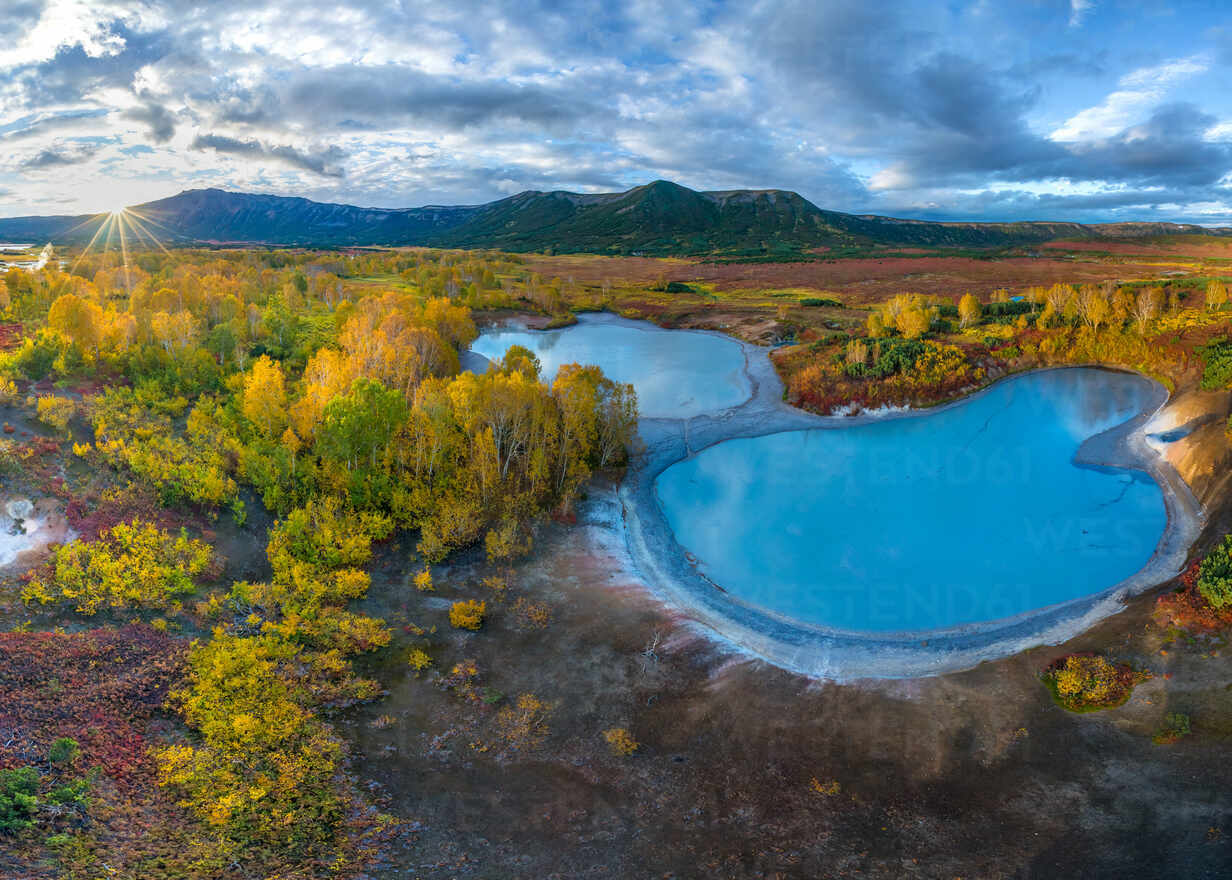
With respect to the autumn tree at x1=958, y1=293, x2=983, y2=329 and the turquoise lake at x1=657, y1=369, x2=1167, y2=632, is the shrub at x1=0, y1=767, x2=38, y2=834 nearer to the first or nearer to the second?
the turquoise lake at x1=657, y1=369, x2=1167, y2=632

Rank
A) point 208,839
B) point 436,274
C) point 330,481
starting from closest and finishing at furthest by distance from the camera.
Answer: point 208,839
point 330,481
point 436,274

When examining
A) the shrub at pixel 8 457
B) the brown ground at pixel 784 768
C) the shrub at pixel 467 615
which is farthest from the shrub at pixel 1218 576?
the shrub at pixel 8 457

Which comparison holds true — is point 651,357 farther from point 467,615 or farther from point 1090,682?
point 1090,682

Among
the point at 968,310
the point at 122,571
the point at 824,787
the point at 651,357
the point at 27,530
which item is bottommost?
the point at 824,787

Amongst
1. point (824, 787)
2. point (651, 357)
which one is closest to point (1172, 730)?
point (824, 787)

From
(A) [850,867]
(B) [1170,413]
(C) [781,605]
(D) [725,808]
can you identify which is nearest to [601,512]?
(C) [781,605]

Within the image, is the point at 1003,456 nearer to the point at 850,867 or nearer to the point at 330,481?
the point at 850,867

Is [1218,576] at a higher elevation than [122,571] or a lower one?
higher
